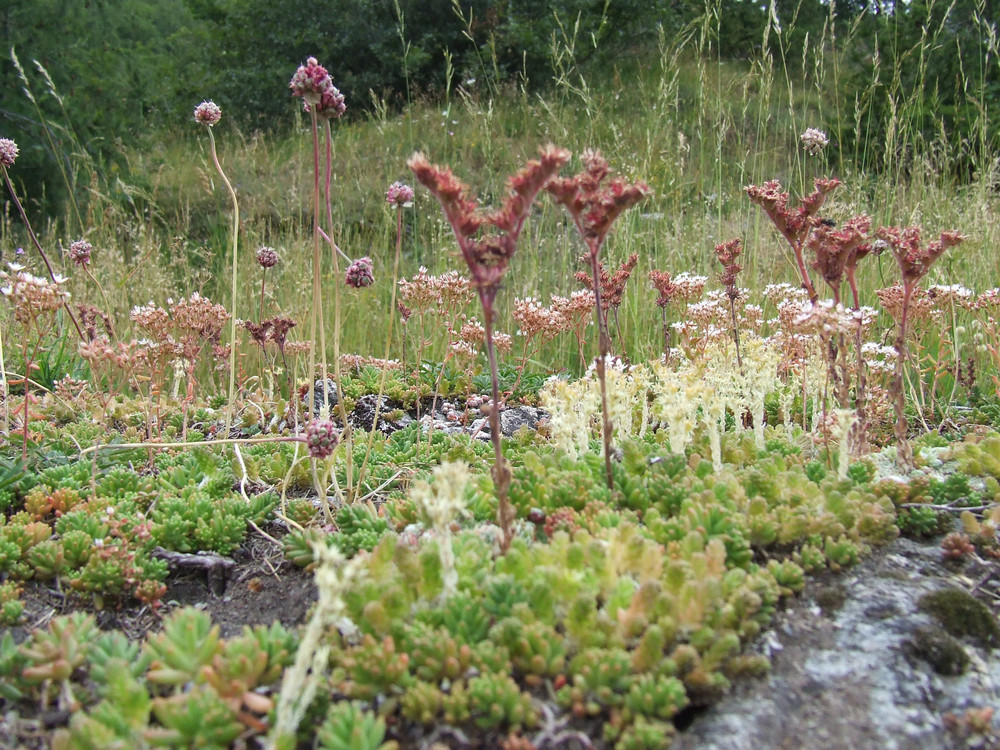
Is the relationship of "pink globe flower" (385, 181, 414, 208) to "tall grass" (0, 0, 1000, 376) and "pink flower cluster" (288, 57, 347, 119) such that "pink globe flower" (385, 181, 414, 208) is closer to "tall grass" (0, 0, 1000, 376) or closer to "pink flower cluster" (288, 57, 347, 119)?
"pink flower cluster" (288, 57, 347, 119)

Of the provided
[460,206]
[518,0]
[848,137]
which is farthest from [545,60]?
[460,206]

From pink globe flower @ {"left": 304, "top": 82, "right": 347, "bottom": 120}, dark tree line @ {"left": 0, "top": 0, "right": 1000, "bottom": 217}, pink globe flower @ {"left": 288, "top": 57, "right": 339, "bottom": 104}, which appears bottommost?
→ pink globe flower @ {"left": 304, "top": 82, "right": 347, "bottom": 120}

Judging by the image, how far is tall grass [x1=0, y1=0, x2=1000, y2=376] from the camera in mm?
5438

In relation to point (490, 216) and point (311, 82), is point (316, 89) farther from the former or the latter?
point (490, 216)

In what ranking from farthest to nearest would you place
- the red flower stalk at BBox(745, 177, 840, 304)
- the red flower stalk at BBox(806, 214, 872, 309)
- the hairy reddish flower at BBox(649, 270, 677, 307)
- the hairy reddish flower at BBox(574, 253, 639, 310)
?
the hairy reddish flower at BBox(649, 270, 677, 307), the hairy reddish flower at BBox(574, 253, 639, 310), the red flower stalk at BBox(745, 177, 840, 304), the red flower stalk at BBox(806, 214, 872, 309)

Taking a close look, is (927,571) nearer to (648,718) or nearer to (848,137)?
(648,718)

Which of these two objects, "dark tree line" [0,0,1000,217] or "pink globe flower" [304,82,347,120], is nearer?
"pink globe flower" [304,82,347,120]

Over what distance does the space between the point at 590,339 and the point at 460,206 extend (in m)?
3.91

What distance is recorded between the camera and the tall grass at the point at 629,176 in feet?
17.8

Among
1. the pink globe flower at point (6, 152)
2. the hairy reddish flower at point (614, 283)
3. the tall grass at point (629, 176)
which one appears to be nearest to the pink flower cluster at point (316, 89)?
the tall grass at point (629, 176)

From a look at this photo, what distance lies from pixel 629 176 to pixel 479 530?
18.6 ft

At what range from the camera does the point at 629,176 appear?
695 centimetres

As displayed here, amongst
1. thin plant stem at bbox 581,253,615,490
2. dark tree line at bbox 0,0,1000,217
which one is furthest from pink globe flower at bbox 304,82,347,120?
dark tree line at bbox 0,0,1000,217

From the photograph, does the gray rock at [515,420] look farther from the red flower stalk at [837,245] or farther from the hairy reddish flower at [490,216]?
the hairy reddish flower at [490,216]
